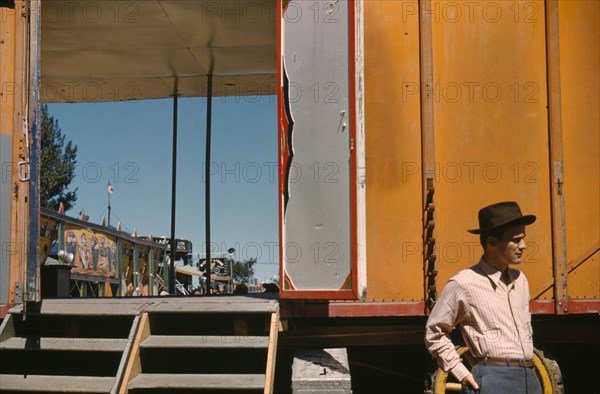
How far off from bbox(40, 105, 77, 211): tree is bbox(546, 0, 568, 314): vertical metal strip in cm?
4098

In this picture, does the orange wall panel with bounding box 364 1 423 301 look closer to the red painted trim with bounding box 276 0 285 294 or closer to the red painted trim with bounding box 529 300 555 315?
the red painted trim with bounding box 276 0 285 294

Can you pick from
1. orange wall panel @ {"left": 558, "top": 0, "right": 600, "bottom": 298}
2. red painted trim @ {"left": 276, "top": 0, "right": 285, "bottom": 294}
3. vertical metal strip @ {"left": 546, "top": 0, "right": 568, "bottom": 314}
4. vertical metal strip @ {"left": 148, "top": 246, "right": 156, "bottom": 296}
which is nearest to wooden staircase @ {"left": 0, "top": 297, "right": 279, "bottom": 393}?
red painted trim @ {"left": 276, "top": 0, "right": 285, "bottom": 294}

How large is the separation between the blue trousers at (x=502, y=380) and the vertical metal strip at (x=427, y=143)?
7.26 ft

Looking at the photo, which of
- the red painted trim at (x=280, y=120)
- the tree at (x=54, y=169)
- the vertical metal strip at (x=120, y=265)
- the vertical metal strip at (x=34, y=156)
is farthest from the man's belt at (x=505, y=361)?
the tree at (x=54, y=169)

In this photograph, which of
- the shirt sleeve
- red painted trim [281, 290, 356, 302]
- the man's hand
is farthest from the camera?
red painted trim [281, 290, 356, 302]

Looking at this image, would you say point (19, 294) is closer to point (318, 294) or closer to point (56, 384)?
point (56, 384)

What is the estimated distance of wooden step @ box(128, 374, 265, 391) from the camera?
4.98m

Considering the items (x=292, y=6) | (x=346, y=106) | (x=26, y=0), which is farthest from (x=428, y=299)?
(x=26, y=0)

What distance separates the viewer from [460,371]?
11.2 feet

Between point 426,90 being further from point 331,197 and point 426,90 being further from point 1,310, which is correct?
point 1,310

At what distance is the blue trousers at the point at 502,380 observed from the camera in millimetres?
3391

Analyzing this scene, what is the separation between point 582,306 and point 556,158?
1.17 m

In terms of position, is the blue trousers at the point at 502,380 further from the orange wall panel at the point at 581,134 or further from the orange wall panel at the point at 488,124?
the orange wall panel at the point at 581,134

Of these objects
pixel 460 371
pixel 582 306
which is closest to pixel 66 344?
pixel 460 371
